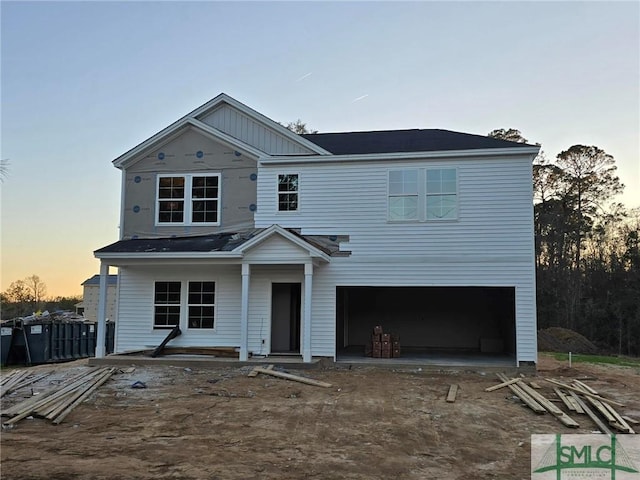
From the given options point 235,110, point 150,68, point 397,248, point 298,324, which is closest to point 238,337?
point 298,324

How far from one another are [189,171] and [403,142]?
6.52 m

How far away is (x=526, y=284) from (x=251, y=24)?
9629 mm

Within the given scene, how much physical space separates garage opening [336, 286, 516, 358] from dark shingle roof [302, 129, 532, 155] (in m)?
4.99

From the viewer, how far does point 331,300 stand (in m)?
15.0

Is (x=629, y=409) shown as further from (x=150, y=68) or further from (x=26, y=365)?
(x=26, y=365)

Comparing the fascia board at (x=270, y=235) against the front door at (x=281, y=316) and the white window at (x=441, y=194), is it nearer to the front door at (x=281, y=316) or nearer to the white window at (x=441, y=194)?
the front door at (x=281, y=316)

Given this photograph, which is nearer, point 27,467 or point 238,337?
point 27,467

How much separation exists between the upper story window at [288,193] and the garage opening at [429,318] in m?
4.21

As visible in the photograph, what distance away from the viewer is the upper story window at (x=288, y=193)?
620 inches

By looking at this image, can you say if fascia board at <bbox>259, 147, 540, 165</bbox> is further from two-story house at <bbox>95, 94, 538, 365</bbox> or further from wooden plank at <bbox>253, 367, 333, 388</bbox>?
wooden plank at <bbox>253, 367, 333, 388</bbox>

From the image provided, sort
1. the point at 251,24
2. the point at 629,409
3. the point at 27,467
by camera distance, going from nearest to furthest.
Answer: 1. the point at 27,467
2. the point at 629,409
3. the point at 251,24

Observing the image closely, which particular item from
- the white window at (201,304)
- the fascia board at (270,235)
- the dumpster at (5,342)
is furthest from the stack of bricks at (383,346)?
the dumpster at (5,342)

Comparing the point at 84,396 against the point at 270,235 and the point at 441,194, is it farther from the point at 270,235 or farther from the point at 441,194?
the point at 441,194

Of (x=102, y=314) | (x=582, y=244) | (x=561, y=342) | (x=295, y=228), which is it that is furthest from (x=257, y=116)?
(x=582, y=244)
